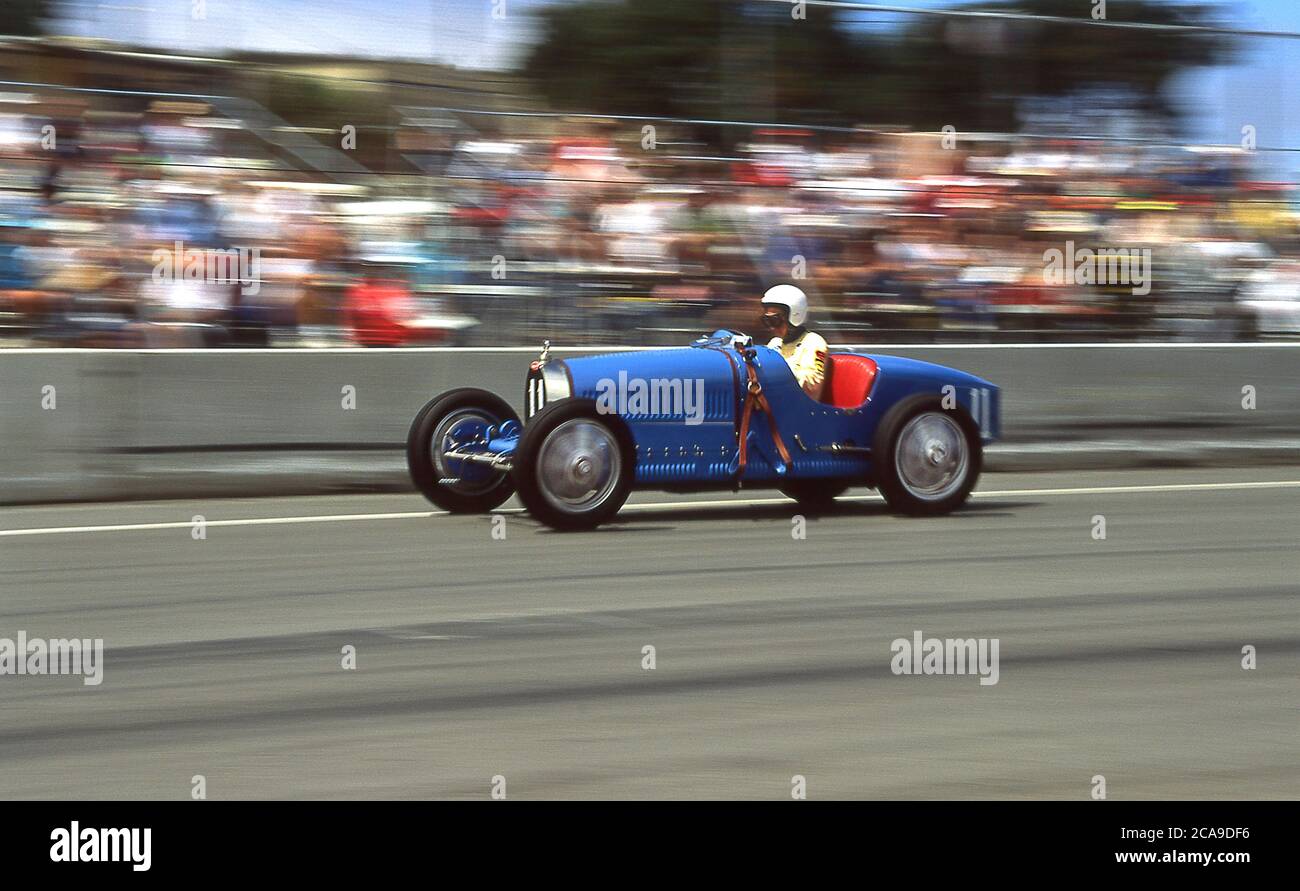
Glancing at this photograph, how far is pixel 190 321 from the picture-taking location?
37.6 feet

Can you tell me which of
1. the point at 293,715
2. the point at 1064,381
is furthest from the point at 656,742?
the point at 1064,381

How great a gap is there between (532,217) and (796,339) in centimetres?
260

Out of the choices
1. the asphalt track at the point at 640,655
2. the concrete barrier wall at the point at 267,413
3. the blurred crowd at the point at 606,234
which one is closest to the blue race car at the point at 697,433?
the asphalt track at the point at 640,655

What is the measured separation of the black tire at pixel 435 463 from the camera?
33.6 ft

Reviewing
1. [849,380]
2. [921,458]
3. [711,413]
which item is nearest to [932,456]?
[921,458]

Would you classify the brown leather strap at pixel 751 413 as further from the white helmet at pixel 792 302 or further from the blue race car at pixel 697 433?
the white helmet at pixel 792 302

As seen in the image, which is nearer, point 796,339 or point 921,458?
point 921,458

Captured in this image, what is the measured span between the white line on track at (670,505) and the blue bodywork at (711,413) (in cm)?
84

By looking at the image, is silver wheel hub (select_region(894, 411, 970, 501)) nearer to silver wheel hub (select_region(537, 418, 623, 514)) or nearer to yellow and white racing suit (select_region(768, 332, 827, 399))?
yellow and white racing suit (select_region(768, 332, 827, 399))

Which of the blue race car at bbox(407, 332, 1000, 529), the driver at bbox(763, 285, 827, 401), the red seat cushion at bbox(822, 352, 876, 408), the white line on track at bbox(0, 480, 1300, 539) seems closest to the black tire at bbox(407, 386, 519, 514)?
the blue race car at bbox(407, 332, 1000, 529)

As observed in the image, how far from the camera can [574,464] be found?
31.4 ft

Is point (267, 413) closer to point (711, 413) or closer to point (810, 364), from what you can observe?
point (711, 413)

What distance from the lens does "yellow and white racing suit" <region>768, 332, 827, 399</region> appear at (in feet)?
34.7
